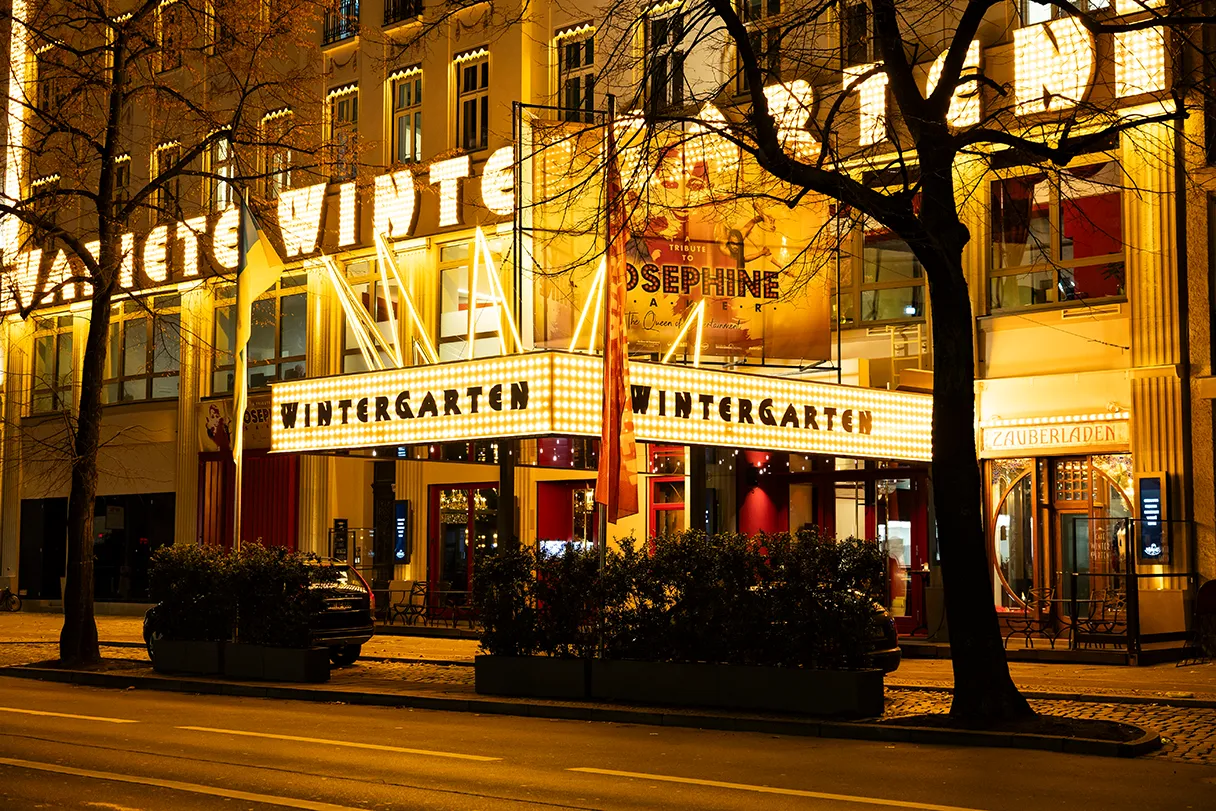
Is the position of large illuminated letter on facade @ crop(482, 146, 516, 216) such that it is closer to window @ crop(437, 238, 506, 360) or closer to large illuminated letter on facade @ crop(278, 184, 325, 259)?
window @ crop(437, 238, 506, 360)

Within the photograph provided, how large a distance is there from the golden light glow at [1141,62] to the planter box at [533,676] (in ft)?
41.0

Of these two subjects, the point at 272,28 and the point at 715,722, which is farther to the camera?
the point at 272,28

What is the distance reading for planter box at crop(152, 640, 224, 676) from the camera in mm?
20734

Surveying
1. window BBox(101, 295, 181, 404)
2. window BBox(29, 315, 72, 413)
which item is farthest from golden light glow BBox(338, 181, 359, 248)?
window BBox(29, 315, 72, 413)

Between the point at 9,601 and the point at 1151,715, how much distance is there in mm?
35949

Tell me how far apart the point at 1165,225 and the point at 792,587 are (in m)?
11.6

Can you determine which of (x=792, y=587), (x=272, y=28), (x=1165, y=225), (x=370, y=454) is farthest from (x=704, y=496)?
(x=792, y=587)

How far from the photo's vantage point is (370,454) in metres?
26.2

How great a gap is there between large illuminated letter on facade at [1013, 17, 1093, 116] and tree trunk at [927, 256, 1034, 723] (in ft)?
32.2

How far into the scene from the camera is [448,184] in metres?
31.7

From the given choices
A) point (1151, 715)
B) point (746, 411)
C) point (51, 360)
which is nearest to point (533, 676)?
point (746, 411)

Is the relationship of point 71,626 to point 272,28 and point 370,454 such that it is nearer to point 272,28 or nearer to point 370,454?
point 370,454

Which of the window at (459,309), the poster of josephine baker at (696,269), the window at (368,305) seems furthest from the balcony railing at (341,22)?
the poster of josephine baker at (696,269)

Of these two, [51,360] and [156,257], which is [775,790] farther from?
[51,360]
